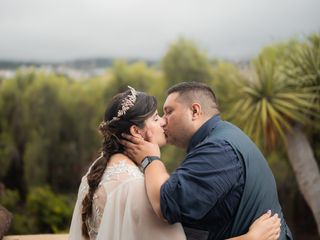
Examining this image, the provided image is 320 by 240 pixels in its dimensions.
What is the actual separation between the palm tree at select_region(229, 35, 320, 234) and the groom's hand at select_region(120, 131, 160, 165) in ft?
21.6

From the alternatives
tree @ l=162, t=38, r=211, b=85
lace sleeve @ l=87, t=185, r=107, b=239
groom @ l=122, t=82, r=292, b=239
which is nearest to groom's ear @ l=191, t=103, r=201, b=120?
groom @ l=122, t=82, r=292, b=239

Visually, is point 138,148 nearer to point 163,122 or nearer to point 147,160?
point 147,160

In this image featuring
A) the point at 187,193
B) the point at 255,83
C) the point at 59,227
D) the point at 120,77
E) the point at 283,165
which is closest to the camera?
the point at 187,193

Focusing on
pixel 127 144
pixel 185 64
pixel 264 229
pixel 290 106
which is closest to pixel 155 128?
pixel 127 144

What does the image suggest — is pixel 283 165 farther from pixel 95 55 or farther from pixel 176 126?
pixel 95 55

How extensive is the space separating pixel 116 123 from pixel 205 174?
0.52 meters

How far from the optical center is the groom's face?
6.99 ft

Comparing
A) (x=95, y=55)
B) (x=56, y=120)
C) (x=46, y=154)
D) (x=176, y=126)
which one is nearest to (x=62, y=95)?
(x=56, y=120)

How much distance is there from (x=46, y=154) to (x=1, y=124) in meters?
2.40

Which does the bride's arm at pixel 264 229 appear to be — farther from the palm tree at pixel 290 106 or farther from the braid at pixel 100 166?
the palm tree at pixel 290 106

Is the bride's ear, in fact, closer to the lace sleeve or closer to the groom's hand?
the groom's hand

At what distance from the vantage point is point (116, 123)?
2.09 meters

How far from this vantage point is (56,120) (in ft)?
67.8

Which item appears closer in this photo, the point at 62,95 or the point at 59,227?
the point at 59,227
